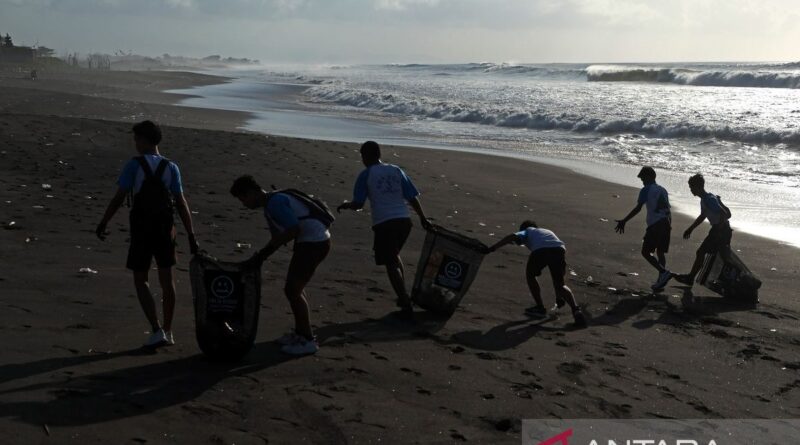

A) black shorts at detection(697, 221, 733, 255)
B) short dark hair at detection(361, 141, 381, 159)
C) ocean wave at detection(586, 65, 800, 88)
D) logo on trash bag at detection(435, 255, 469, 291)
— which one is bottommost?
logo on trash bag at detection(435, 255, 469, 291)

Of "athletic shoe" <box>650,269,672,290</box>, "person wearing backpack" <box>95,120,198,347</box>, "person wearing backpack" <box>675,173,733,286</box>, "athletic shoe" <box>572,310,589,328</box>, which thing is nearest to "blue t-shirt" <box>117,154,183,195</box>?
"person wearing backpack" <box>95,120,198,347</box>

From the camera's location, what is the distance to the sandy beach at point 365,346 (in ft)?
15.8

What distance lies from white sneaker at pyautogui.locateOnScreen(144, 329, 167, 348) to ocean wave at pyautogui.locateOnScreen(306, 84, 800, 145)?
22.6 m

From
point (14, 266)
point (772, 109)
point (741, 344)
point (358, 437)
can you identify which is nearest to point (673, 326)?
point (741, 344)

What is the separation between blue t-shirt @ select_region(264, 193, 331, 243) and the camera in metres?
5.77

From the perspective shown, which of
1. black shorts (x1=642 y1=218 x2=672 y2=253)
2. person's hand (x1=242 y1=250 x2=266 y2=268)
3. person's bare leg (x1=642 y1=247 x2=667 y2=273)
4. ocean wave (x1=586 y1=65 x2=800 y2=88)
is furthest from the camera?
ocean wave (x1=586 y1=65 x2=800 y2=88)

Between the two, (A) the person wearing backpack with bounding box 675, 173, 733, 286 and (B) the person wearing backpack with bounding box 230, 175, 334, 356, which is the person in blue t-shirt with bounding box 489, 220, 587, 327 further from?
(B) the person wearing backpack with bounding box 230, 175, 334, 356

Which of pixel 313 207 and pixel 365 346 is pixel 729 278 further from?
pixel 313 207

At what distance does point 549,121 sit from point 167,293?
25.6m

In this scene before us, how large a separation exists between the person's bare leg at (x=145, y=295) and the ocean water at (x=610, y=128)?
9181 mm

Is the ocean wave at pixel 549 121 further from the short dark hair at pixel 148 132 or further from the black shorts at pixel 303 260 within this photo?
the short dark hair at pixel 148 132

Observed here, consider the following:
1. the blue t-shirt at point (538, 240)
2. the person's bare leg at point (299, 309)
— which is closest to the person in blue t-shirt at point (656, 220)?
the blue t-shirt at point (538, 240)

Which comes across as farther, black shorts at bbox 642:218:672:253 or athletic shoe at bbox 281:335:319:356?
black shorts at bbox 642:218:672:253

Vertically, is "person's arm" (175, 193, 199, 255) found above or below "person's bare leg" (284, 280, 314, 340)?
above
